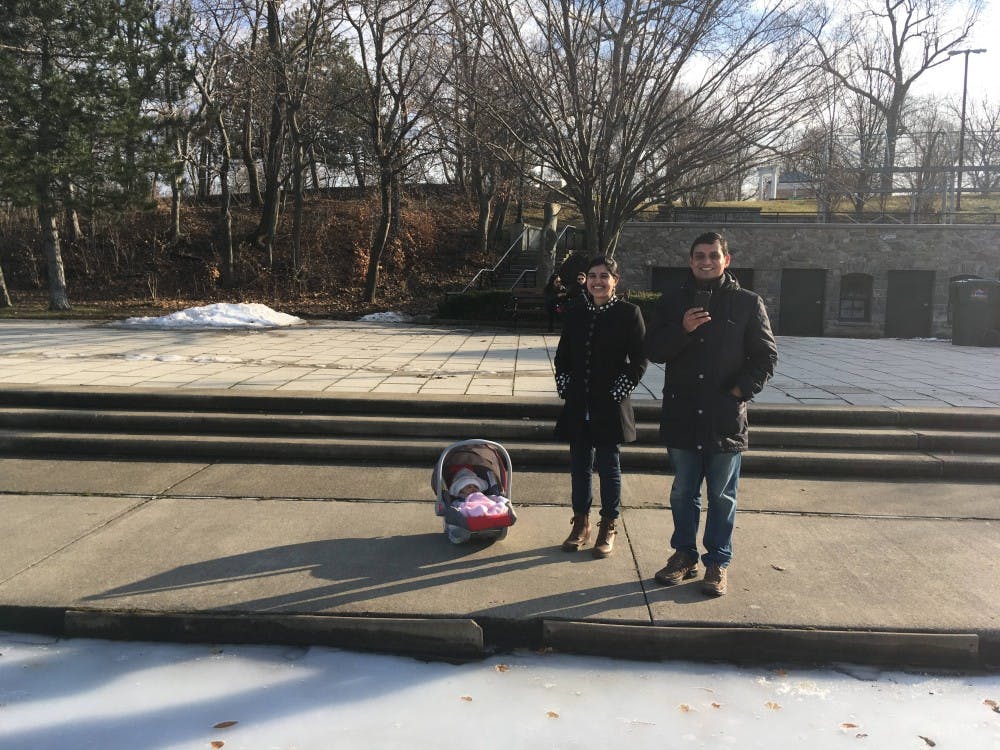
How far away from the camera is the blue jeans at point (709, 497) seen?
3.63m

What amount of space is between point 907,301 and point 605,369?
25615 mm

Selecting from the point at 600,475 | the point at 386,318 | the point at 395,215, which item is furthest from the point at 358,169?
the point at 600,475

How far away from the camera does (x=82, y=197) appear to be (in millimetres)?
16422

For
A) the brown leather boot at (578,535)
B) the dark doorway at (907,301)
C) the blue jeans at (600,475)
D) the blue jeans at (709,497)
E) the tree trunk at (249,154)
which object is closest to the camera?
the blue jeans at (709,497)

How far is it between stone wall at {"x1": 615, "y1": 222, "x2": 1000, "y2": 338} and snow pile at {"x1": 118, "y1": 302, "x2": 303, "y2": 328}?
13.5 meters

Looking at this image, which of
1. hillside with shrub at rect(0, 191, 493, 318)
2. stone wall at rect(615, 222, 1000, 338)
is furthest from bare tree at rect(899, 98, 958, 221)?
hillside with shrub at rect(0, 191, 493, 318)

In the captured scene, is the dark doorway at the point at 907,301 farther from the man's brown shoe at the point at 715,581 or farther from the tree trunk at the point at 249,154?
the man's brown shoe at the point at 715,581

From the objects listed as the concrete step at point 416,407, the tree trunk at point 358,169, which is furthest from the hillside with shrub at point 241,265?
the concrete step at point 416,407

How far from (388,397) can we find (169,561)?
318 cm

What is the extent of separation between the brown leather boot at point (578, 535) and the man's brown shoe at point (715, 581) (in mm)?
801

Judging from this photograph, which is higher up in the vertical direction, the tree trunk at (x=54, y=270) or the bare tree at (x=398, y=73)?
the bare tree at (x=398, y=73)

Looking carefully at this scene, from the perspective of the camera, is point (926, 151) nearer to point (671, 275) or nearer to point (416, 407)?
point (671, 275)

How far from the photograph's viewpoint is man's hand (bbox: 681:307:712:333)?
3.46 metres

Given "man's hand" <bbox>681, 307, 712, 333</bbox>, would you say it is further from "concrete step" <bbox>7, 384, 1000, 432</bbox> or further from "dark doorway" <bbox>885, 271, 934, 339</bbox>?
"dark doorway" <bbox>885, 271, 934, 339</bbox>
